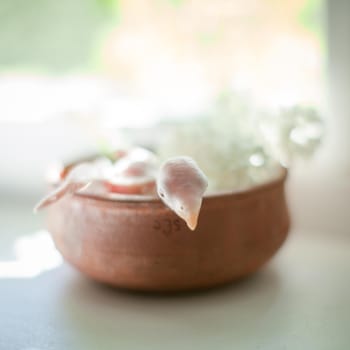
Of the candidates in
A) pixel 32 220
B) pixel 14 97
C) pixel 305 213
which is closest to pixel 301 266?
pixel 305 213

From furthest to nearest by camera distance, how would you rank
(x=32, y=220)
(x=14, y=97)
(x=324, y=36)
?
(x=14, y=97)
(x=32, y=220)
(x=324, y=36)

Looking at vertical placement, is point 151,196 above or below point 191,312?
above

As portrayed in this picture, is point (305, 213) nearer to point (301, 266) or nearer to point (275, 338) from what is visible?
point (301, 266)

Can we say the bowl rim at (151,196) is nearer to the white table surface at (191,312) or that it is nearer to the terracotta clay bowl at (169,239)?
the terracotta clay bowl at (169,239)

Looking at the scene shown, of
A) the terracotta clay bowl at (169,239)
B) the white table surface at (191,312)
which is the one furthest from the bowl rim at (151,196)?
the white table surface at (191,312)

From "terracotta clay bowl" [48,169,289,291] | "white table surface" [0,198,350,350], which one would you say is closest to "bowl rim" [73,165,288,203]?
"terracotta clay bowl" [48,169,289,291]
